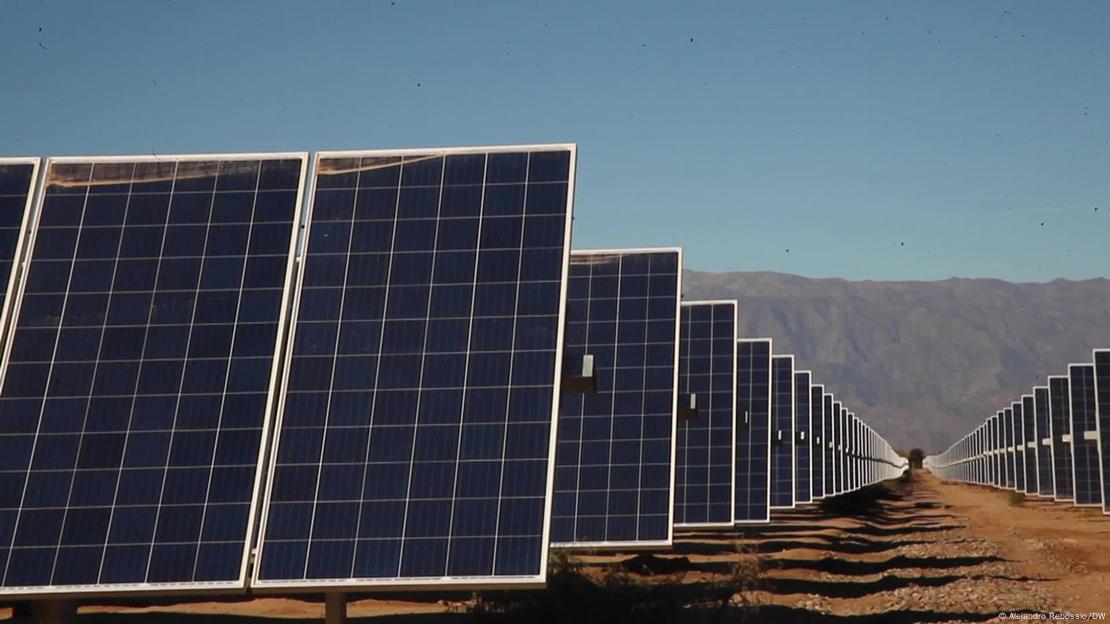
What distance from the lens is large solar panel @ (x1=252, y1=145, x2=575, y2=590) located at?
17.4 metres

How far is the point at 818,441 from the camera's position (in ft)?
221

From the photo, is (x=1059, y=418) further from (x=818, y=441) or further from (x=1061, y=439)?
(x=818, y=441)

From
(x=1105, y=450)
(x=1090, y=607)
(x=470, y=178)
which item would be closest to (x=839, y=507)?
(x=1105, y=450)

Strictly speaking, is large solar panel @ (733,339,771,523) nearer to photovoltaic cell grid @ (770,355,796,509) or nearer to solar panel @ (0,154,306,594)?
photovoltaic cell grid @ (770,355,796,509)

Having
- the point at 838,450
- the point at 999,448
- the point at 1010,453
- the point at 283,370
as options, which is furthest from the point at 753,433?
the point at 999,448

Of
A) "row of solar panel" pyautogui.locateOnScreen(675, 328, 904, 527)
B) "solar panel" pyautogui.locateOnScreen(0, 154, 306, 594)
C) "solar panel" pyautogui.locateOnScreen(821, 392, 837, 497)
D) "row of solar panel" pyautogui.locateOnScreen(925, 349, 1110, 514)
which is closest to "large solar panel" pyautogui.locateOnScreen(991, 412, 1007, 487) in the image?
"row of solar panel" pyautogui.locateOnScreen(925, 349, 1110, 514)

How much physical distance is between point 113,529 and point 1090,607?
1970 centimetres

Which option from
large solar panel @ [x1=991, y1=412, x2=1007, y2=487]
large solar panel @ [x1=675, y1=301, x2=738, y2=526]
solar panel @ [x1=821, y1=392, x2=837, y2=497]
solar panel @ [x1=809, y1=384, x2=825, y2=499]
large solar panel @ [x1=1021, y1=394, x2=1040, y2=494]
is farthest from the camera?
large solar panel @ [x1=991, y1=412, x2=1007, y2=487]

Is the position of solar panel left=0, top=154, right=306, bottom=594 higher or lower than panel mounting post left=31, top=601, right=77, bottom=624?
higher

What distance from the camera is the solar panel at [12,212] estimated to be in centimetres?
2002

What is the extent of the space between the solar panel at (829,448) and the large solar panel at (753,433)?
2441 cm

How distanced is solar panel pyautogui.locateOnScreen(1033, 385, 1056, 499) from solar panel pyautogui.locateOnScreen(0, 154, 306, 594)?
192 ft

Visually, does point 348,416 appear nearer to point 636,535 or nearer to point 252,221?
point 252,221

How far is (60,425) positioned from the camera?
61.2 feet
